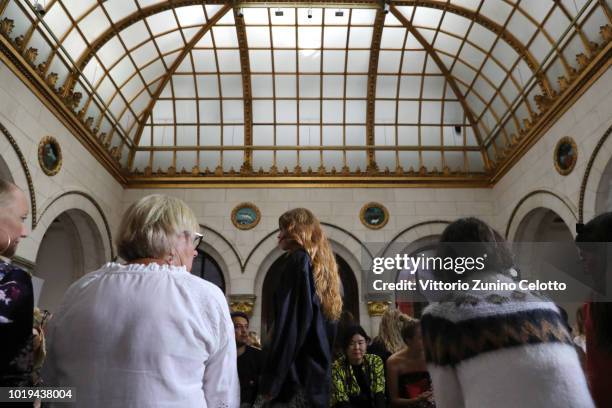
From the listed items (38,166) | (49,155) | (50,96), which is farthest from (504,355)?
(50,96)

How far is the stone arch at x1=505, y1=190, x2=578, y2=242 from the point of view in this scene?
9.68 meters

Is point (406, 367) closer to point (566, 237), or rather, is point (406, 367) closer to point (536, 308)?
point (536, 308)

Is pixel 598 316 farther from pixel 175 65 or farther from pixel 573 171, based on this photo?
pixel 175 65

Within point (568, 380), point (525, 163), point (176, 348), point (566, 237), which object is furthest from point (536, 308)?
point (566, 237)

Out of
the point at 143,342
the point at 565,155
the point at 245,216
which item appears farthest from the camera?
the point at 245,216

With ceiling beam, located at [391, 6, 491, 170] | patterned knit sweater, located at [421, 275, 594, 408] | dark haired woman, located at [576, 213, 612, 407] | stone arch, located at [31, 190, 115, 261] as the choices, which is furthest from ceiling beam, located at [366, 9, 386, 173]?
patterned knit sweater, located at [421, 275, 594, 408]

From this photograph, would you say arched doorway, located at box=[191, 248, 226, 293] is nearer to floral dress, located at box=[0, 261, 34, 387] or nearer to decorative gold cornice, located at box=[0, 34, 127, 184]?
decorative gold cornice, located at box=[0, 34, 127, 184]

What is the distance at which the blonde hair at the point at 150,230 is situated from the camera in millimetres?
2080

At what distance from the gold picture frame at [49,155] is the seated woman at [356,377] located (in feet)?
25.0

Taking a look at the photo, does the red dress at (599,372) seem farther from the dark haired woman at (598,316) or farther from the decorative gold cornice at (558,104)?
the decorative gold cornice at (558,104)

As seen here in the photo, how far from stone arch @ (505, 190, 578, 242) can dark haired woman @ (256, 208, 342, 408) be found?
7997 millimetres

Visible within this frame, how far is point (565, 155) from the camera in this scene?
9.91 m

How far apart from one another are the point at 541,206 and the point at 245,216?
7307mm

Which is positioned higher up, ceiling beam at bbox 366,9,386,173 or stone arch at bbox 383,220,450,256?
ceiling beam at bbox 366,9,386,173
